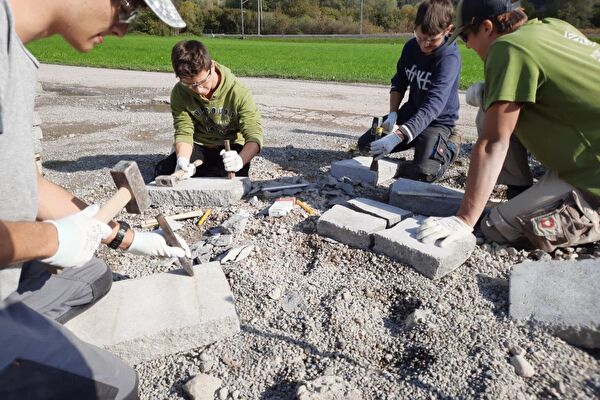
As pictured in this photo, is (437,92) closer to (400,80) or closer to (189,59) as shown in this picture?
(400,80)

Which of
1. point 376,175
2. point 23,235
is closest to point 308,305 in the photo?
point 23,235

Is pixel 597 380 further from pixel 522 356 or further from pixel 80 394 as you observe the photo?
pixel 80 394

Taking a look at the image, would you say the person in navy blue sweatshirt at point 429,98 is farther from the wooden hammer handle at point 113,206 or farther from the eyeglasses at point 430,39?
the wooden hammer handle at point 113,206

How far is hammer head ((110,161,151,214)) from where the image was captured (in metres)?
2.54

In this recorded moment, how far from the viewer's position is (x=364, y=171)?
4.27 m

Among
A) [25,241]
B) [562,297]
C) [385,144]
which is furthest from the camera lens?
[385,144]

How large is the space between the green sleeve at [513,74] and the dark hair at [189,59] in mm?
2215

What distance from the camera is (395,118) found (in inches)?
182

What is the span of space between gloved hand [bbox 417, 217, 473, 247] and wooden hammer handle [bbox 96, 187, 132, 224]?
173 cm

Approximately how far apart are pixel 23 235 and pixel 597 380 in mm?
2299

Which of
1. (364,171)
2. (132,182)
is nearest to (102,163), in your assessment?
(132,182)

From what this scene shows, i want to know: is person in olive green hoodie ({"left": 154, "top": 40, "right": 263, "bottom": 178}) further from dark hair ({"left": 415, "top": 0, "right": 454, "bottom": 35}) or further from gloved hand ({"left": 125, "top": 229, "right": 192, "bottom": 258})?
dark hair ({"left": 415, "top": 0, "right": 454, "bottom": 35})

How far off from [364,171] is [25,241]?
3.15 m

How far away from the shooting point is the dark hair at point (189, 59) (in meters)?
3.66
